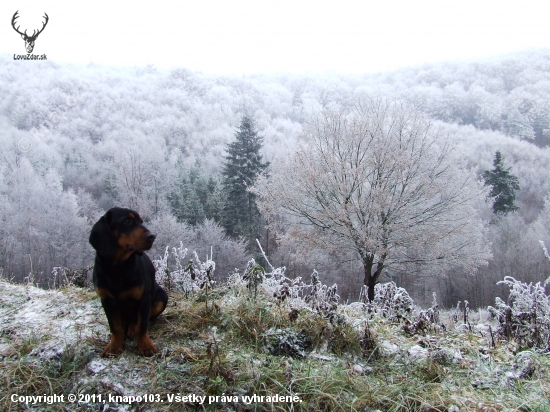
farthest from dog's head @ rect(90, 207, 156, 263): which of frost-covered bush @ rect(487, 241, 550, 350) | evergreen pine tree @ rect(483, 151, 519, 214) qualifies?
evergreen pine tree @ rect(483, 151, 519, 214)

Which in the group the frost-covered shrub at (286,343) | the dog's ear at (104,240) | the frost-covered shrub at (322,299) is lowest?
the frost-covered shrub at (286,343)

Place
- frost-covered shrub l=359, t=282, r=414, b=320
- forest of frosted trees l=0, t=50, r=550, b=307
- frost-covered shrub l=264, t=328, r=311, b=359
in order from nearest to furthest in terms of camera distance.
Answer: frost-covered shrub l=264, t=328, r=311, b=359 < frost-covered shrub l=359, t=282, r=414, b=320 < forest of frosted trees l=0, t=50, r=550, b=307

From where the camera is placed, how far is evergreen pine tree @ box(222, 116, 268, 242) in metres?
29.3

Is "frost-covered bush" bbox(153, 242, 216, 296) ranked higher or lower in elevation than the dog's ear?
lower

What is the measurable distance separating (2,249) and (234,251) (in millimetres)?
16251

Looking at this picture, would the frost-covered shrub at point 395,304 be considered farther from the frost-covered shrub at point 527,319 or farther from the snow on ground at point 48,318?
the snow on ground at point 48,318

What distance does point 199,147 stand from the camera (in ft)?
195

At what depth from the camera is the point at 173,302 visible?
147 inches

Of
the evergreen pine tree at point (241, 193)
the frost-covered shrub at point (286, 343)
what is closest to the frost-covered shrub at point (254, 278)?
the frost-covered shrub at point (286, 343)

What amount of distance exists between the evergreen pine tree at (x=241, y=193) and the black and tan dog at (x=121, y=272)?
26185mm

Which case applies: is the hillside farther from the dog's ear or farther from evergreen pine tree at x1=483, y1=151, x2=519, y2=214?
evergreen pine tree at x1=483, y1=151, x2=519, y2=214

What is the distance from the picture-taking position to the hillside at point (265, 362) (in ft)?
7.18

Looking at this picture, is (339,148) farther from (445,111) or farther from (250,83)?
(250,83)

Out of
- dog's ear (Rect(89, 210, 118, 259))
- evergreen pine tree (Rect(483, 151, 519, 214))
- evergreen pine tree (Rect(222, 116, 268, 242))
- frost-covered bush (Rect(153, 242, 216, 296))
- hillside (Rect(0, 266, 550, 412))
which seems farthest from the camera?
evergreen pine tree (Rect(483, 151, 519, 214))
